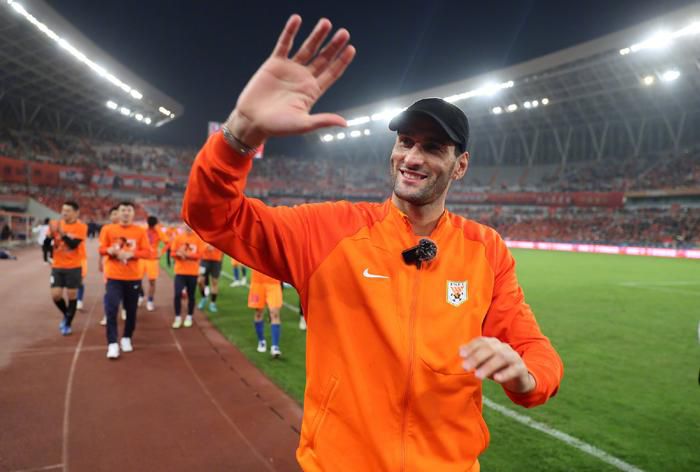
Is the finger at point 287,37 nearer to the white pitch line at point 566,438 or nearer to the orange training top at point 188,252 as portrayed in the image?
the white pitch line at point 566,438

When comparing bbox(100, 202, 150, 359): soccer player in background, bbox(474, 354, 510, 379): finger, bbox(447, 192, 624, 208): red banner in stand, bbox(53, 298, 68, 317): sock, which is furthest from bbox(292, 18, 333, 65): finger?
bbox(447, 192, 624, 208): red banner in stand

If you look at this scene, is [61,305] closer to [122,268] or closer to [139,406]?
[122,268]

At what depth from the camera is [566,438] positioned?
4.75 meters

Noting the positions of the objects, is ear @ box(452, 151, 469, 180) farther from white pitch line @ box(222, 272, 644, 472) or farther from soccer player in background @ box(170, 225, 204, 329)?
soccer player in background @ box(170, 225, 204, 329)

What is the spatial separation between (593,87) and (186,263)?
131 feet

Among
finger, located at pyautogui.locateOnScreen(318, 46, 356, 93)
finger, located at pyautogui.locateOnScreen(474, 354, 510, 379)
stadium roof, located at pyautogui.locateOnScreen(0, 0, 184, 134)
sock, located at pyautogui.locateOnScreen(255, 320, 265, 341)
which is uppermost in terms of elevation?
stadium roof, located at pyautogui.locateOnScreen(0, 0, 184, 134)

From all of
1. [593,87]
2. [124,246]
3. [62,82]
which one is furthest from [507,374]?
[62,82]

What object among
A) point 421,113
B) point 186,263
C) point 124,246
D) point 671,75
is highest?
point 671,75

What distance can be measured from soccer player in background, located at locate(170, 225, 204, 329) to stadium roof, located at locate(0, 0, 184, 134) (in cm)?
2483

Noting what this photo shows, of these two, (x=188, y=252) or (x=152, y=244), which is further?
(x=152, y=244)

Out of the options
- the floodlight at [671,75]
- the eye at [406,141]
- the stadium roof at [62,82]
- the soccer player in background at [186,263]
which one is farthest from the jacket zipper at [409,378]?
the floodlight at [671,75]

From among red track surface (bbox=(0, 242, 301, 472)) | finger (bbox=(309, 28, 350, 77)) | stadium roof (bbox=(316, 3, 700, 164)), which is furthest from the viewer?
stadium roof (bbox=(316, 3, 700, 164))

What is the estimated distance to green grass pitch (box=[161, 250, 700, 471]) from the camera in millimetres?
4461

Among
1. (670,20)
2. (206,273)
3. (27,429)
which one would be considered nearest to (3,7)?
(206,273)
